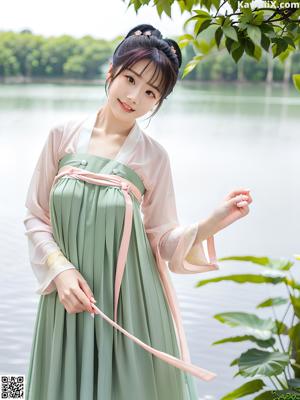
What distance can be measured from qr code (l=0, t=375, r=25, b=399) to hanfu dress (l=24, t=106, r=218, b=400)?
0.70 ft

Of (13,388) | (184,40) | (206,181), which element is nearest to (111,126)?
(184,40)

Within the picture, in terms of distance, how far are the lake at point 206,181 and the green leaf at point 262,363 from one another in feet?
1.43

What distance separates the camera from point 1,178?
4465 mm

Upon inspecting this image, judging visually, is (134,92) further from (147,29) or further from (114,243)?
(114,243)

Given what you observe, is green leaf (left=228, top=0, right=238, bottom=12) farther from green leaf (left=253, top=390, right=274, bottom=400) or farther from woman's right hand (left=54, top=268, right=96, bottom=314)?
green leaf (left=253, top=390, right=274, bottom=400)

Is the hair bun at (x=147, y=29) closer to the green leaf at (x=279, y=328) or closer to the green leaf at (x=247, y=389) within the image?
the green leaf at (x=279, y=328)

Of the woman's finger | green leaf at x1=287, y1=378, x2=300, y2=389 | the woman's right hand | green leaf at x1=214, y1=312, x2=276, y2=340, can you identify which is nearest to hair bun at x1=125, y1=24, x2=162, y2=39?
the woman's finger

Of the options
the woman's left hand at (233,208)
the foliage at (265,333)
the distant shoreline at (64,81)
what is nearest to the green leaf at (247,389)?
the foliage at (265,333)

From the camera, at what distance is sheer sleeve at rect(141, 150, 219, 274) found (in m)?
1.28

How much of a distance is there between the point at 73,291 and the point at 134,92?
373mm

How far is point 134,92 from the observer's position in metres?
1.20

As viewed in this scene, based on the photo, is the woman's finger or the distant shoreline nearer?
the woman's finger

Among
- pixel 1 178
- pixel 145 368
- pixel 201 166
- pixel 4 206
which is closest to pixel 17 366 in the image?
pixel 145 368

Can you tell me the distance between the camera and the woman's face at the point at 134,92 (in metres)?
1.19
